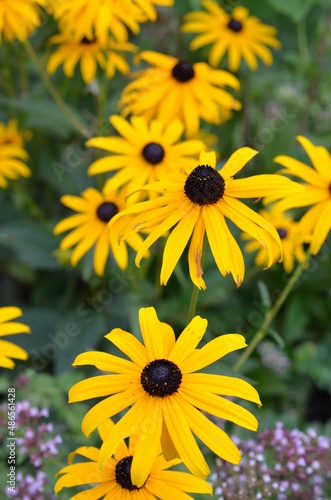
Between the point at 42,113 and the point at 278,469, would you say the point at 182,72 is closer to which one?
the point at 42,113

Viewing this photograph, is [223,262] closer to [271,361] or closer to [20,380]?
[20,380]

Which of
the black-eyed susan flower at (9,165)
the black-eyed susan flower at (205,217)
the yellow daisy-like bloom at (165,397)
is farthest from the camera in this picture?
the black-eyed susan flower at (9,165)

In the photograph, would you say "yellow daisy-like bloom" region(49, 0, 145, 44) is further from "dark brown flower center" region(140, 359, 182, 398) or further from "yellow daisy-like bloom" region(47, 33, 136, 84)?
"dark brown flower center" region(140, 359, 182, 398)

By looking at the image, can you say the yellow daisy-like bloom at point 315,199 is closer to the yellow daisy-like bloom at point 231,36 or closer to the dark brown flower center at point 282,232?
the dark brown flower center at point 282,232

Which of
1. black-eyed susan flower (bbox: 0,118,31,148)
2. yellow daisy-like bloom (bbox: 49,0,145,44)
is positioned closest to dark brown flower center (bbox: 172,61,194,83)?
yellow daisy-like bloom (bbox: 49,0,145,44)

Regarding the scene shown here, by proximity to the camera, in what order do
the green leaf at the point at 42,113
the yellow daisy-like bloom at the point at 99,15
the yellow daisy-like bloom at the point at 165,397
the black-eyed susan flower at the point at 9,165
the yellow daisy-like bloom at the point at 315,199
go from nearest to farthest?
the yellow daisy-like bloom at the point at 165,397, the yellow daisy-like bloom at the point at 315,199, the yellow daisy-like bloom at the point at 99,15, the black-eyed susan flower at the point at 9,165, the green leaf at the point at 42,113

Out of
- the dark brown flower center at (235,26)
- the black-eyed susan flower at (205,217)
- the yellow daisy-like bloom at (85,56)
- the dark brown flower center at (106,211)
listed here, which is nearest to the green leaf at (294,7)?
the dark brown flower center at (235,26)
